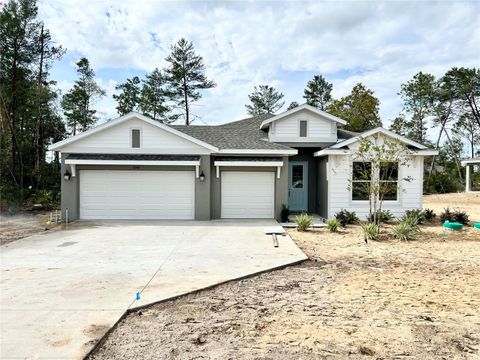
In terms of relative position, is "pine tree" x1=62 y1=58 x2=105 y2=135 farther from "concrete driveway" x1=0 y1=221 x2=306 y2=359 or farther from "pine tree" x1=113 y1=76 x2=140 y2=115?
"concrete driveway" x1=0 y1=221 x2=306 y2=359

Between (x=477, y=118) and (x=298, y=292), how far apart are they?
132 ft

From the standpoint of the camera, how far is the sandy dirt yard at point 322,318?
3.42 m

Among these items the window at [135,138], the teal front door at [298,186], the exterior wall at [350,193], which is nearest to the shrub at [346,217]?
the exterior wall at [350,193]

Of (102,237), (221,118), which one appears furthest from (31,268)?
(221,118)

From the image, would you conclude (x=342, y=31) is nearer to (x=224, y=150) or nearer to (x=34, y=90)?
(x=224, y=150)

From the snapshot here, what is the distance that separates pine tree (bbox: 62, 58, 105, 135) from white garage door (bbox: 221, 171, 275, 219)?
22124mm

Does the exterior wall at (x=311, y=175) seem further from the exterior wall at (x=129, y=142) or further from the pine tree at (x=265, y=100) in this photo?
the pine tree at (x=265, y=100)

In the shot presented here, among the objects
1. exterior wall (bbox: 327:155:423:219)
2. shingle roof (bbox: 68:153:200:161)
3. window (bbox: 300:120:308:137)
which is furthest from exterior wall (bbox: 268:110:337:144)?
shingle roof (bbox: 68:153:200:161)

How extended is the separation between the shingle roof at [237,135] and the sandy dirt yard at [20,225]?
7.33m

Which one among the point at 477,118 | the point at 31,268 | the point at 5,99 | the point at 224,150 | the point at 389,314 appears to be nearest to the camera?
the point at 389,314

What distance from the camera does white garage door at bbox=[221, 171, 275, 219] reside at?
1362 centimetres

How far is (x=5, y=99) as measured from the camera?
70.1 ft

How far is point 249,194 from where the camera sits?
13633mm

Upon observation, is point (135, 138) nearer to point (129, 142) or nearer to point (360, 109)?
point (129, 142)
